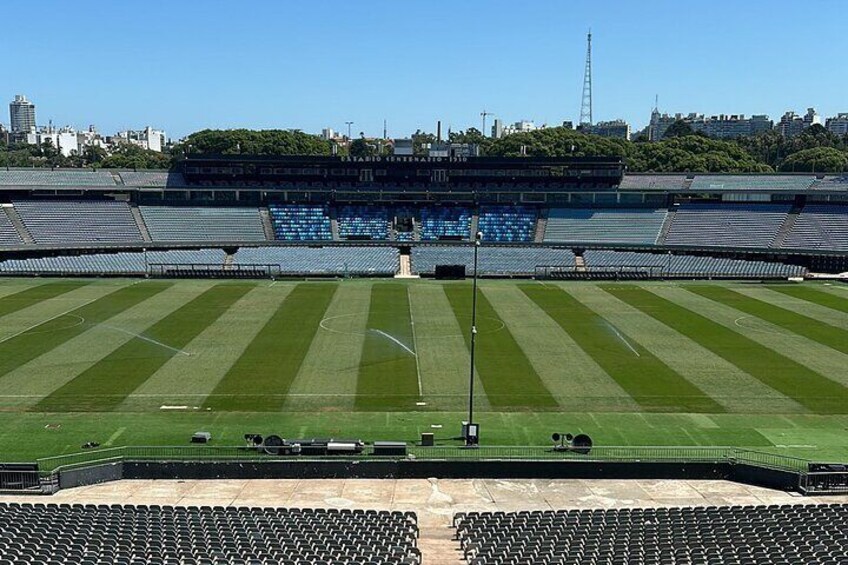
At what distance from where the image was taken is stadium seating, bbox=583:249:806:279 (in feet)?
273

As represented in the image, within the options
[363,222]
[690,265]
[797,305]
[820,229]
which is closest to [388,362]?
[797,305]

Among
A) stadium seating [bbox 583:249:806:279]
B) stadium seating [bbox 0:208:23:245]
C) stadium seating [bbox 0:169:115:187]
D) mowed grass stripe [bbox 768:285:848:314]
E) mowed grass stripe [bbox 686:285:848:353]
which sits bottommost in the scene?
mowed grass stripe [bbox 686:285:848:353]

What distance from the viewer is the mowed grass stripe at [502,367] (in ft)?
132

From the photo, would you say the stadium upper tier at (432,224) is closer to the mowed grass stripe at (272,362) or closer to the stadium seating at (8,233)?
the stadium seating at (8,233)

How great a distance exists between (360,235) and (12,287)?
135 feet

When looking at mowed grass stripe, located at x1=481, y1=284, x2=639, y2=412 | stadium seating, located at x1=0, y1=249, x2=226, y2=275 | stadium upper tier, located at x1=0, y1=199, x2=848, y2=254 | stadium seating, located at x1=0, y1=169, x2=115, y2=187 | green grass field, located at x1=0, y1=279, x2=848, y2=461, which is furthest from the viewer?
stadium seating, located at x1=0, y1=169, x2=115, y2=187

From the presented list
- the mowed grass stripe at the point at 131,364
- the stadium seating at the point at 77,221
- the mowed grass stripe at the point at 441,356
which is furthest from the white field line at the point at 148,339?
the stadium seating at the point at 77,221

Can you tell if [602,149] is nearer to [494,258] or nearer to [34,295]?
[494,258]

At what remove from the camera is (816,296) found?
233 feet

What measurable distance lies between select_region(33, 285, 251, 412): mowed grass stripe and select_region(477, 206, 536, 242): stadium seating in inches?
1753

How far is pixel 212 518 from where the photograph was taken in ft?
77.9

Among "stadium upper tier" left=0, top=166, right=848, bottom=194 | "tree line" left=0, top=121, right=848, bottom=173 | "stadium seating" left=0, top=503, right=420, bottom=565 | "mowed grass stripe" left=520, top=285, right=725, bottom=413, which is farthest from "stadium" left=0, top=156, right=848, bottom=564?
"tree line" left=0, top=121, right=848, bottom=173

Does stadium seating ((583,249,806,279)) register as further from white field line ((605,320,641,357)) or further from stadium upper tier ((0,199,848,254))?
white field line ((605,320,641,357))

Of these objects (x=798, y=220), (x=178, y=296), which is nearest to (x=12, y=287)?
(x=178, y=296)
